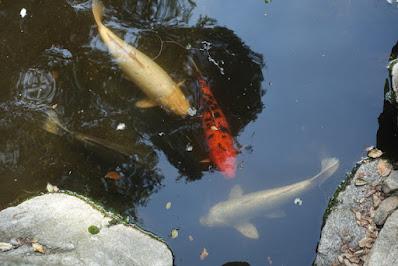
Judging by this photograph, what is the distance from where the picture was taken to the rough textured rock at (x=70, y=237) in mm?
4848

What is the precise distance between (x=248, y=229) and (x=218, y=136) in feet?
3.79

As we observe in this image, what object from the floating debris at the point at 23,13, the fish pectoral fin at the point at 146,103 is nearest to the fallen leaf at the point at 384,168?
the fish pectoral fin at the point at 146,103

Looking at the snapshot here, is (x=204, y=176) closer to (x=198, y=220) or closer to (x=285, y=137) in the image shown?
(x=198, y=220)

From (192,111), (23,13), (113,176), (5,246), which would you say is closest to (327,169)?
(192,111)

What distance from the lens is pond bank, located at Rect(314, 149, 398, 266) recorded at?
507 centimetres

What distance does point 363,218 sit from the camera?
5410 mm

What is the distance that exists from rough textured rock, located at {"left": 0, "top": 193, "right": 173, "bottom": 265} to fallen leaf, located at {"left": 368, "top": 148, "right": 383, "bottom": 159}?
248 centimetres

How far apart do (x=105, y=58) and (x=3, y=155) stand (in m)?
1.77

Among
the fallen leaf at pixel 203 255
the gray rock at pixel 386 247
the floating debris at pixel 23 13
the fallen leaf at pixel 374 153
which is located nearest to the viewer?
the gray rock at pixel 386 247

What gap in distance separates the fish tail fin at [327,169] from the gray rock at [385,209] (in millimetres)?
658

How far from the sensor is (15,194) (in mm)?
5855

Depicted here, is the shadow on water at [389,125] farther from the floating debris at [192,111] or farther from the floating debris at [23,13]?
the floating debris at [23,13]

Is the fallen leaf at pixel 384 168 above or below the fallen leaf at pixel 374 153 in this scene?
below

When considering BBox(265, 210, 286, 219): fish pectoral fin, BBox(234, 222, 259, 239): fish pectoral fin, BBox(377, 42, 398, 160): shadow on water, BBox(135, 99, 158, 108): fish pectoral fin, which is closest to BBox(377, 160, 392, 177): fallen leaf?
BBox(377, 42, 398, 160): shadow on water
